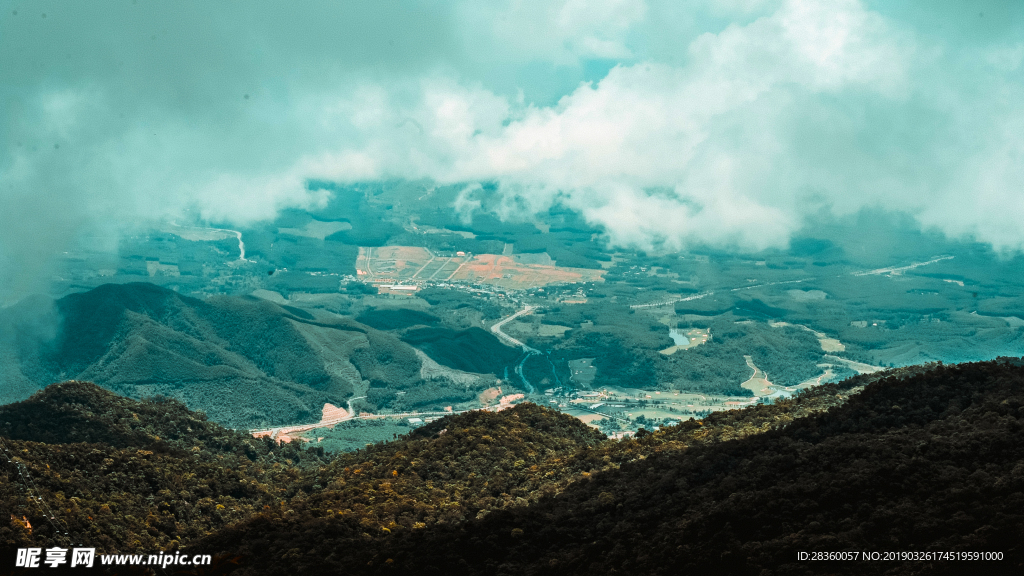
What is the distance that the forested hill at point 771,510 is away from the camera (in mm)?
27094

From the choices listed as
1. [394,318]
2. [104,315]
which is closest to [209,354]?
[104,315]

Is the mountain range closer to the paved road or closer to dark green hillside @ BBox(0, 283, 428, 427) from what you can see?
dark green hillside @ BBox(0, 283, 428, 427)

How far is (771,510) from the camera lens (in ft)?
102

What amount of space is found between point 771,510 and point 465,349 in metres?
120

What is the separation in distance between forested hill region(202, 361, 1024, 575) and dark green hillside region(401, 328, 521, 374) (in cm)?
9814

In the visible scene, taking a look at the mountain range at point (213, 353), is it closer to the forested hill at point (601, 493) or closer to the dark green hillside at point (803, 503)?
the forested hill at point (601, 493)

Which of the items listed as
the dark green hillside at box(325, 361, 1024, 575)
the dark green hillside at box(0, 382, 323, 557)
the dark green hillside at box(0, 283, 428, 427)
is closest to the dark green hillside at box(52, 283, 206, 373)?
the dark green hillside at box(0, 283, 428, 427)

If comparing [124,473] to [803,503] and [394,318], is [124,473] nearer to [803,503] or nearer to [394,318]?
[803,503]

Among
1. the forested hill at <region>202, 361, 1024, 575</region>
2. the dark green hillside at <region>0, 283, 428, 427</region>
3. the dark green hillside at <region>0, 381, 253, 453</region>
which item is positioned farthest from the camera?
the dark green hillside at <region>0, 283, 428, 427</region>

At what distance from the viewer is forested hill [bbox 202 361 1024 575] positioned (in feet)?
88.9

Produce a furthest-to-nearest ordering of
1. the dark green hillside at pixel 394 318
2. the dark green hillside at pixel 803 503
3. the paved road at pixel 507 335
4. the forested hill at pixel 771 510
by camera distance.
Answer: the dark green hillside at pixel 394 318 → the paved road at pixel 507 335 → the forested hill at pixel 771 510 → the dark green hillside at pixel 803 503

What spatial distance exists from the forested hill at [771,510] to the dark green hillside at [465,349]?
9814cm

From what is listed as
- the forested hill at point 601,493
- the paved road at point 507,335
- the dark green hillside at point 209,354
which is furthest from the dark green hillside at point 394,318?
the forested hill at point 601,493

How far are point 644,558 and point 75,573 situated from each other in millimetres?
21705
